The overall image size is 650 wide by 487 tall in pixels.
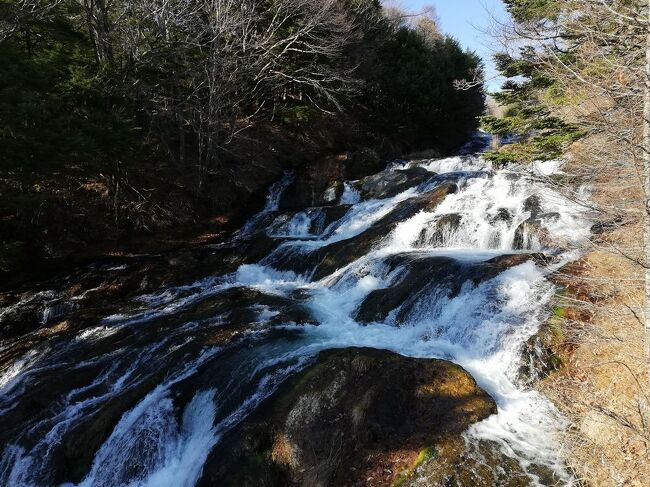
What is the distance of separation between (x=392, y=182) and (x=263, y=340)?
37.1 feet

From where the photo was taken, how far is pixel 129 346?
8.39 m

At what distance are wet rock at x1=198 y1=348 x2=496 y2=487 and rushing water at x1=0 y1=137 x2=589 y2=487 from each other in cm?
42

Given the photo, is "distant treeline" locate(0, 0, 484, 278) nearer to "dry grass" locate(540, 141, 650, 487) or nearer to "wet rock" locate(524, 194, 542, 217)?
"wet rock" locate(524, 194, 542, 217)

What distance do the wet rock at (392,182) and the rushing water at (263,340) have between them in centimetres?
336

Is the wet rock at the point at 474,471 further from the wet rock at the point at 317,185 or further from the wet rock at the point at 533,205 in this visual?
the wet rock at the point at 317,185

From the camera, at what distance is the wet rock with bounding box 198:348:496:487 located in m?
5.01

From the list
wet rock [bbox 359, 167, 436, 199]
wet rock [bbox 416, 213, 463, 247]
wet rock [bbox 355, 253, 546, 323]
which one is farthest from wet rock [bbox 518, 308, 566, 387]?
wet rock [bbox 359, 167, 436, 199]

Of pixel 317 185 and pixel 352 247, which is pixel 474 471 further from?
pixel 317 185

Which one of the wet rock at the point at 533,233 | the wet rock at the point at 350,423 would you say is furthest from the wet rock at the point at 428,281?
the wet rock at the point at 350,423

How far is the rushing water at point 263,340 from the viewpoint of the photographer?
19.4ft

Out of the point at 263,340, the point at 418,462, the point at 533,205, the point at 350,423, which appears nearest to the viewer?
the point at 418,462

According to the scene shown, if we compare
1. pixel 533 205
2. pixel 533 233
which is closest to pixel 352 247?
pixel 533 233

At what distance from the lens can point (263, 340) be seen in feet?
25.9

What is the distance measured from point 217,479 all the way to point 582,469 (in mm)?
4018
